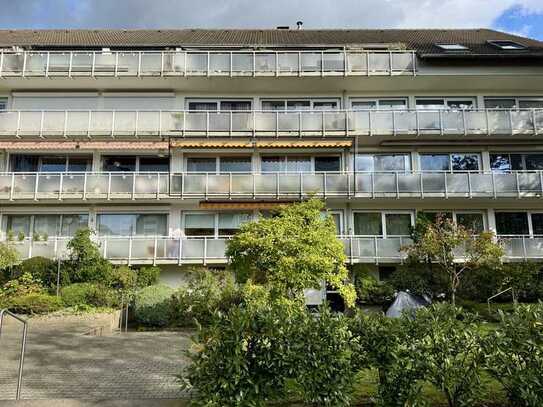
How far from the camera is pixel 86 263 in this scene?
66.7ft

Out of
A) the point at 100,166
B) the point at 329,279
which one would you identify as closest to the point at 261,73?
the point at 100,166

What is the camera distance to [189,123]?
77.5 feet

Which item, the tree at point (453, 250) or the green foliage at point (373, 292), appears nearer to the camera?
the tree at point (453, 250)

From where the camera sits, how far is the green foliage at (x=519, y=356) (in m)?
5.91

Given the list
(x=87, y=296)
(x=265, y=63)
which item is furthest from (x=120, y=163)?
(x=265, y=63)

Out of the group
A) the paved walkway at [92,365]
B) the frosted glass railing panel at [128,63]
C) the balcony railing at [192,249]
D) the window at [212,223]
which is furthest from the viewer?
the window at [212,223]

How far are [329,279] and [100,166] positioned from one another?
16712 millimetres

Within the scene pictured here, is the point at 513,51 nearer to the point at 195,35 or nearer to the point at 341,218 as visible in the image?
the point at 341,218

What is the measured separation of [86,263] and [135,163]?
6629mm

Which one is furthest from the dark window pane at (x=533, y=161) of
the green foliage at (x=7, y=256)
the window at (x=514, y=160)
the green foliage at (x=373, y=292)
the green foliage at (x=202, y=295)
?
the green foliage at (x=7, y=256)

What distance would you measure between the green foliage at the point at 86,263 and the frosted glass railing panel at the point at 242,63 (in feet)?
35.4

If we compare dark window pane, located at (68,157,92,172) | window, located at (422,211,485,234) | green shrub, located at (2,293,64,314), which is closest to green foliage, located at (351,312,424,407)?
green shrub, located at (2,293,64,314)

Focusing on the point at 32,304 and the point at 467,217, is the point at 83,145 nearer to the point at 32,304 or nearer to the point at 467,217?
the point at 32,304

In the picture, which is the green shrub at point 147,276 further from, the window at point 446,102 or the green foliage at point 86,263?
the window at point 446,102
